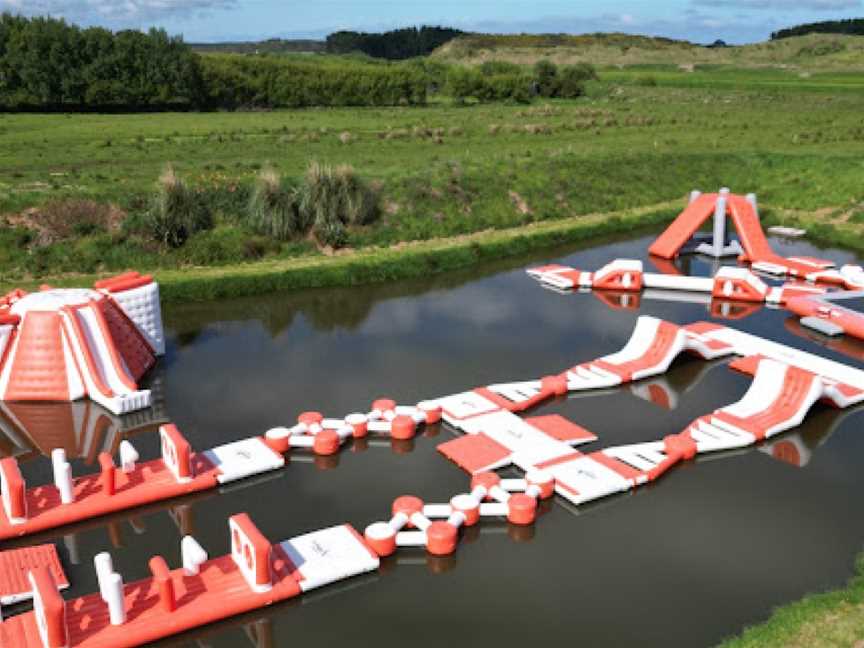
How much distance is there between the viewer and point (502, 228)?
1218 inches

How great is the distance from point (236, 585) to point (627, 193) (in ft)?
94.3

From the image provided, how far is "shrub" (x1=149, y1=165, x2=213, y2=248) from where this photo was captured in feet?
83.4

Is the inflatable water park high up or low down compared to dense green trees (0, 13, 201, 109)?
down

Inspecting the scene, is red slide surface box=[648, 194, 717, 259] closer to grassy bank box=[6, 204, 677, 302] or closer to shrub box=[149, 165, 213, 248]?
grassy bank box=[6, 204, 677, 302]

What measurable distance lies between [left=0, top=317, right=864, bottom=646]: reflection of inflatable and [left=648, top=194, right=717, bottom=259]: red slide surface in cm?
952

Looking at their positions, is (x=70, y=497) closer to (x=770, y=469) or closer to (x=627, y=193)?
(x=770, y=469)

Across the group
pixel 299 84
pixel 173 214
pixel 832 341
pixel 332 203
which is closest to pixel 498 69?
pixel 299 84

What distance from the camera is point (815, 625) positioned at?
958cm

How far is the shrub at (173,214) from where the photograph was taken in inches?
1001

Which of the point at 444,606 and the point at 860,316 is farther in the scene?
the point at 860,316

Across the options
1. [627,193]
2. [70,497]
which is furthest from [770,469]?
[627,193]

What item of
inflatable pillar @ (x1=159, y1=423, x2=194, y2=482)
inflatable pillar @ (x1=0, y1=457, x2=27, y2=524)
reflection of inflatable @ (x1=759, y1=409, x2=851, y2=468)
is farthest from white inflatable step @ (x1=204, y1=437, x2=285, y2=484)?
reflection of inflatable @ (x1=759, y1=409, x2=851, y2=468)

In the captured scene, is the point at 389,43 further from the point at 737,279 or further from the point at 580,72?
the point at 737,279

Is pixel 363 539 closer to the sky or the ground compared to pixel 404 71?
closer to the ground
